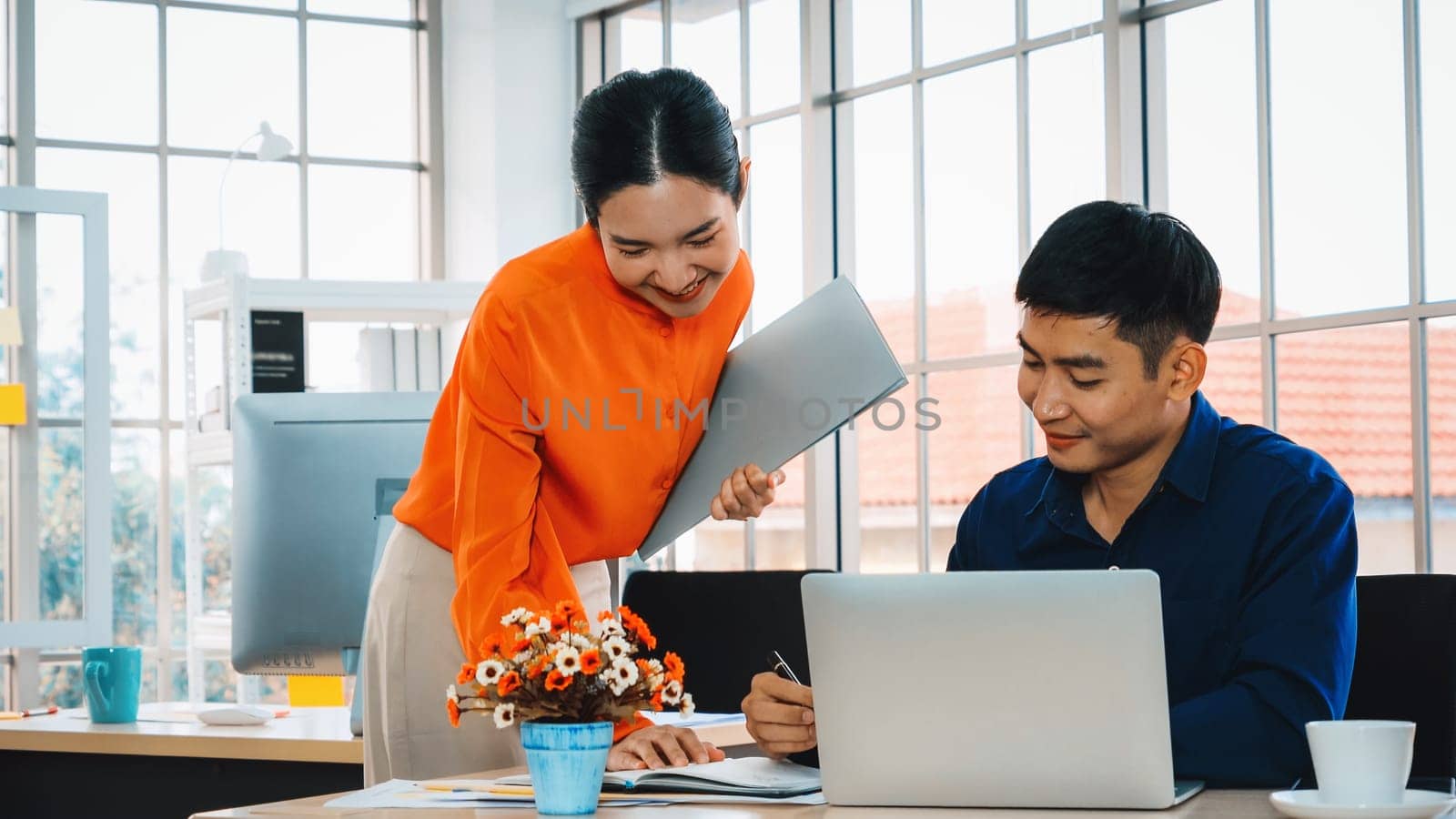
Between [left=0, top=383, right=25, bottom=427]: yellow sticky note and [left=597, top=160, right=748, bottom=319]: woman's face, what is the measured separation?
10.3ft

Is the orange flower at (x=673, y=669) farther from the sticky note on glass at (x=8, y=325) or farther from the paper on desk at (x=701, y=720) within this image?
the sticky note on glass at (x=8, y=325)

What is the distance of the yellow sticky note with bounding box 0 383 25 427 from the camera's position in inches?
166

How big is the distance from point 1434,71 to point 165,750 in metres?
2.63

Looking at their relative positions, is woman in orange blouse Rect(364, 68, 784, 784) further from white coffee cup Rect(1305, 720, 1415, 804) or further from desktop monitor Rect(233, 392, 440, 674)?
white coffee cup Rect(1305, 720, 1415, 804)

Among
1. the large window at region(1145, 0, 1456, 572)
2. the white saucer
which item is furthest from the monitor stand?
the large window at region(1145, 0, 1456, 572)

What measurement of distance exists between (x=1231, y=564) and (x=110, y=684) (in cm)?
183

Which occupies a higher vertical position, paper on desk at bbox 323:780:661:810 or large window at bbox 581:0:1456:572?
large window at bbox 581:0:1456:572

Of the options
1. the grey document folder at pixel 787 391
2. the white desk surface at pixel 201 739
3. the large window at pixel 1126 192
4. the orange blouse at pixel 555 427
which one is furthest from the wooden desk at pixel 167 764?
the large window at pixel 1126 192

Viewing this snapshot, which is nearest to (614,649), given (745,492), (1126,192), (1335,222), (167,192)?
(745,492)

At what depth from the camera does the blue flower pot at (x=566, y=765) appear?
122cm

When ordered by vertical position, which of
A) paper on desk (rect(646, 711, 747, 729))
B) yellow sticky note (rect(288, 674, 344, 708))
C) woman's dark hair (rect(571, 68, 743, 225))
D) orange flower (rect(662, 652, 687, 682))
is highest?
woman's dark hair (rect(571, 68, 743, 225))

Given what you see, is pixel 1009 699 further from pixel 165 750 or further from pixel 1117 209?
pixel 165 750

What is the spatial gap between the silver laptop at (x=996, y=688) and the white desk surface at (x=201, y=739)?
113 cm

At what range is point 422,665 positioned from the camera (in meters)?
1.80
